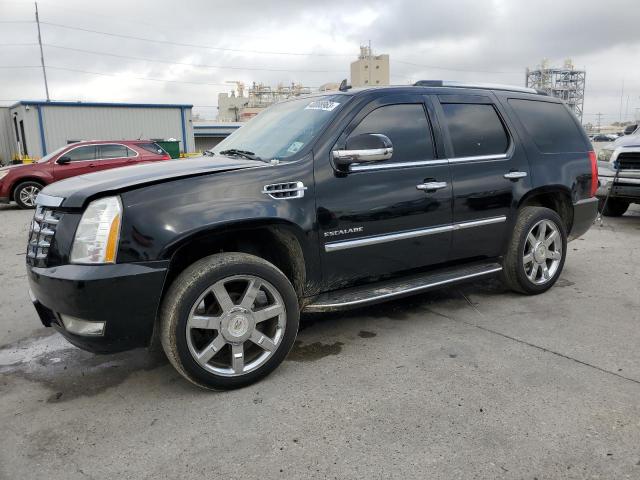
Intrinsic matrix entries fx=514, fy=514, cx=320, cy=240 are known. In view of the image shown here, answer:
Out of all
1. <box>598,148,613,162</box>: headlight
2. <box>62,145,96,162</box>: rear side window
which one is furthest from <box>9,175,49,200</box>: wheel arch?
<box>598,148,613,162</box>: headlight

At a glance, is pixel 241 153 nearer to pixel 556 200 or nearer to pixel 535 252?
pixel 535 252

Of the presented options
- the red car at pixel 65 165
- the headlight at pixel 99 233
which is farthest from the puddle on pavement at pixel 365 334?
the red car at pixel 65 165

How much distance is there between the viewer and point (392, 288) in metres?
3.66

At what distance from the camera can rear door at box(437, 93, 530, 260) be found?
396 cm

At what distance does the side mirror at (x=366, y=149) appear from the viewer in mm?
3266

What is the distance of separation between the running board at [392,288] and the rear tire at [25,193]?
37.2 ft

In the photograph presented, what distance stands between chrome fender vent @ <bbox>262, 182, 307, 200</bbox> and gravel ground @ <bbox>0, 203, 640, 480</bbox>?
Answer: 1.12 m

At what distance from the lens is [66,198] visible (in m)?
2.83

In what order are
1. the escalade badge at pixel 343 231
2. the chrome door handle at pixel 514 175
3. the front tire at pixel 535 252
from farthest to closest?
1. the front tire at pixel 535 252
2. the chrome door handle at pixel 514 175
3. the escalade badge at pixel 343 231

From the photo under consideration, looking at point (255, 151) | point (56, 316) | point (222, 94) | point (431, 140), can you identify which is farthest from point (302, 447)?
point (222, 94)

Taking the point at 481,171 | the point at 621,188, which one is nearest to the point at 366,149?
the point at 481,171

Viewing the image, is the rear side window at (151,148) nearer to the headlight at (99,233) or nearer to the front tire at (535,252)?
the front tire at (535,252)

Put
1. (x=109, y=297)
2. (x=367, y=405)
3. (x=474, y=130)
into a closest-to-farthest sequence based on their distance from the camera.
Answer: (x=109, y=297)
(x=367, y=405)
(x=474, y=130)

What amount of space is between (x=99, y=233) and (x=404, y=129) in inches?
87.0
